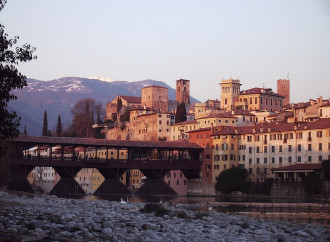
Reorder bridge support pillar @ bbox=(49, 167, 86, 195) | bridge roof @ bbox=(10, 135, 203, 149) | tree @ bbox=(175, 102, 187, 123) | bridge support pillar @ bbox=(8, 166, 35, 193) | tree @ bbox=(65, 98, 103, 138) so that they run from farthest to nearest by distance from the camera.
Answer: tree @ bbox=(65, 98, 103, 138), tree @ bbox=(175, 102, 187, 123), bridge roof @ bbox=(10, 135, 203, 149), bridge support pillar @ bbox=(49, 167, 86, 195), bridge support pillar @ bbox=(8, 166, 35, 193)

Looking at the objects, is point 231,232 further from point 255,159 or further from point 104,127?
point 104,127

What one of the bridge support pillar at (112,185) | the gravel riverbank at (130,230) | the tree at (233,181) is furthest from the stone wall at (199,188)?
the gravel riverbank at (130,230)

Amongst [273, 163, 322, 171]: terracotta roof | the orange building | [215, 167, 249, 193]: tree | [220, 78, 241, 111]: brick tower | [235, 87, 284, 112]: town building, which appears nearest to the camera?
[273, 163, 322, 171]: terracotta roof

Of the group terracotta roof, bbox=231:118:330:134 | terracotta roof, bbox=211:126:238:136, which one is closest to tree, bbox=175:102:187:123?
terracotta roof, bbox=211:126:238:136

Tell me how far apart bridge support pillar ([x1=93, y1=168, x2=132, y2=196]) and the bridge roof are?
9.59 feet

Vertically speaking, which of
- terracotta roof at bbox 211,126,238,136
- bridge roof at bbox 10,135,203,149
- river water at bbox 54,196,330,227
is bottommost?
river water at bbox 54,196,330,227

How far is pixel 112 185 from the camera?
7225cm

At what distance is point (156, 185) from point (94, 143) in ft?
29.5

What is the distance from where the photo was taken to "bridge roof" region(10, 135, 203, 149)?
67.9 m

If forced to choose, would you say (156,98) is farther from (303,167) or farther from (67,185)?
(303,167)

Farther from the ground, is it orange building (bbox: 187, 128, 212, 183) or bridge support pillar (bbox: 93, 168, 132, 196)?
orange building (bbox: 187, 128, 212, 183)

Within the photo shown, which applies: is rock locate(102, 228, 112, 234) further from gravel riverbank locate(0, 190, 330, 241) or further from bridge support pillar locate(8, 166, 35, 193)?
bridge support pillar locate(8, 166, 35, 193)

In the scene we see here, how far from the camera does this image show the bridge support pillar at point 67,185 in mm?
67625

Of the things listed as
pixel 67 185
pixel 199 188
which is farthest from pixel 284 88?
pixel 67 185
